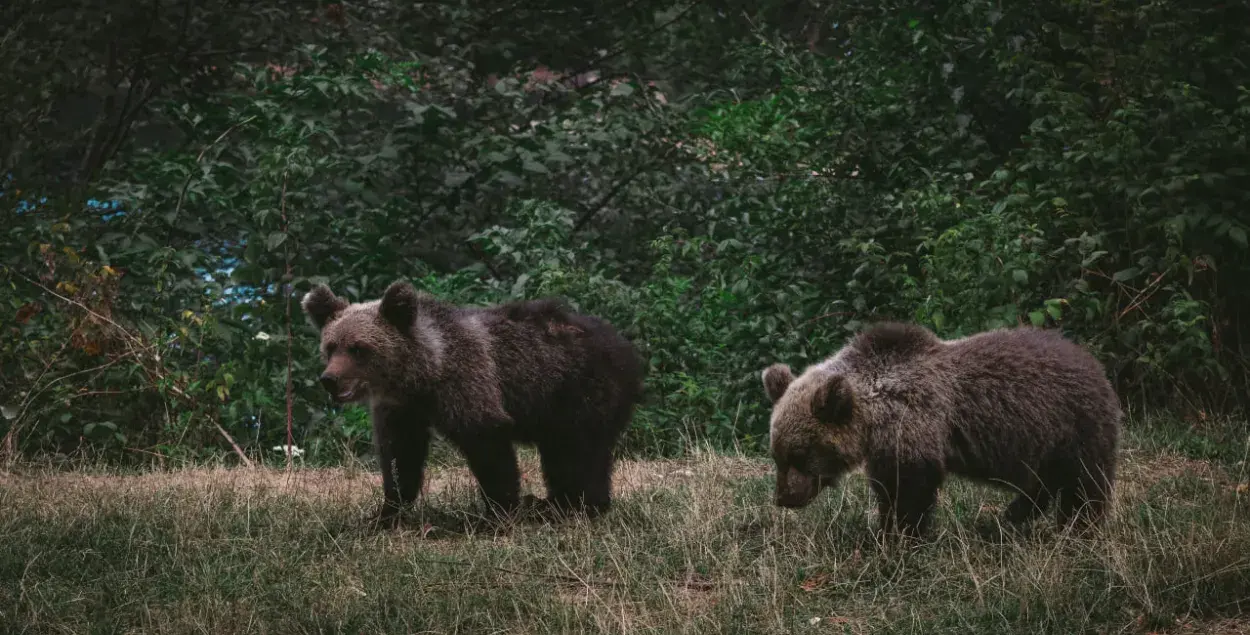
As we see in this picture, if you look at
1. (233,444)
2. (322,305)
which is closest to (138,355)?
(233,444)

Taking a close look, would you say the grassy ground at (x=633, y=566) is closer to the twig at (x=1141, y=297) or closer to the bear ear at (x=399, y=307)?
the bear ear at (x=399, y=307)

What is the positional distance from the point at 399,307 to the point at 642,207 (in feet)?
18.6

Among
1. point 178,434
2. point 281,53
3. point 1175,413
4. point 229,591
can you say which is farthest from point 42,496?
point 1175,413

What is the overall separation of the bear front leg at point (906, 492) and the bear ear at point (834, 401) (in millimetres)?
251

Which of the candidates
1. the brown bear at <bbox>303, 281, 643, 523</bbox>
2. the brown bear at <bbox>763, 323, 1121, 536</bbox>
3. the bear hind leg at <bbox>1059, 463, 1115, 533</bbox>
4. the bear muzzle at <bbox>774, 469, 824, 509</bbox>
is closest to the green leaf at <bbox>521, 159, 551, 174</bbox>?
the brown bear at <bbox>303, 281, 643, 523</bbox>

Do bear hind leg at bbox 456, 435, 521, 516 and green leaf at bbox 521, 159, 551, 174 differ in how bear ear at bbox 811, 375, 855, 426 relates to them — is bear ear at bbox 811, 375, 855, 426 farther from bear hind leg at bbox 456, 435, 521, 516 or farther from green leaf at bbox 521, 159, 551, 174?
green leaf at bbox 521, 159, 551, 174

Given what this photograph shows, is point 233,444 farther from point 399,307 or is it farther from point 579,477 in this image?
point 579,477

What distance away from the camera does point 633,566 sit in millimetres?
6059

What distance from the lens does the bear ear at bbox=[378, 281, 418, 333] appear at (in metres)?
7.07

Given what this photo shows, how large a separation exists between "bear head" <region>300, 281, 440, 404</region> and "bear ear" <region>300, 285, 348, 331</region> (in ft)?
0.38

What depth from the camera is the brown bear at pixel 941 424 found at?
615 cm

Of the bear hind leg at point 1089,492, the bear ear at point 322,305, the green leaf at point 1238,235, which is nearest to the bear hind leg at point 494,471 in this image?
the bear ear at point 322,305

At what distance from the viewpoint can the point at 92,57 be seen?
11.7 m

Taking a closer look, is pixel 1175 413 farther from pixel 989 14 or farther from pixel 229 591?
pixel 229 591
